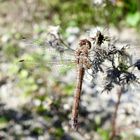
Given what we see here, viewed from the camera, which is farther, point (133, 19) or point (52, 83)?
point (133, 19)

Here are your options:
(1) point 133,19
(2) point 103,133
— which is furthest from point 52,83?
(1) point 133,19

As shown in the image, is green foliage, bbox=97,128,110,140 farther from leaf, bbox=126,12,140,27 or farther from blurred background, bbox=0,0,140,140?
leaf, bbox=126,12,140,27

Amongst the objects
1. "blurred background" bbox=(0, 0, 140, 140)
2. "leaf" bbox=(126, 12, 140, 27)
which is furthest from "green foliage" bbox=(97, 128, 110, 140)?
"leaf" bbox=(126, 12, 140, 27)

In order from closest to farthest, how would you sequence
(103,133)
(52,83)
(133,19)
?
(103,133) → (52,83) → (133,19)

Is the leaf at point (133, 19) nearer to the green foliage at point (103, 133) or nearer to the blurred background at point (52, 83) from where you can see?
the blurred background at point (52, 83)

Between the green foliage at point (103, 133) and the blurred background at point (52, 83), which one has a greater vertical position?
the blurred background at point (52, 83)

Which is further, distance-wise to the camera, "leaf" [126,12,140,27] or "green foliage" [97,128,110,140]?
"leaf" [126,12,140,27]

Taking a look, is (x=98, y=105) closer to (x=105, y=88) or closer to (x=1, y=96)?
(x=1, y=96)

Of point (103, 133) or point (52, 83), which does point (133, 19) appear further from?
point (103, 133)

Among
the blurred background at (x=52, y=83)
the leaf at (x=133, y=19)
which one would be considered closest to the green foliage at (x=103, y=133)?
the blurred background at (x=52, y=83)
